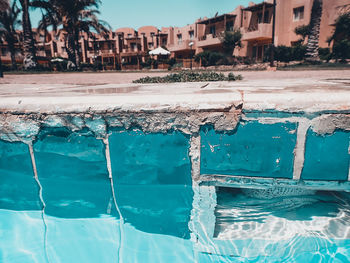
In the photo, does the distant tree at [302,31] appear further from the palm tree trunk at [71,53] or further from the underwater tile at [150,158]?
the underwater tile at [150,158]

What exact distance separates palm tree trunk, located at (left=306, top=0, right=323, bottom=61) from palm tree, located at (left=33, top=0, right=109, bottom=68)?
17097 millimetres

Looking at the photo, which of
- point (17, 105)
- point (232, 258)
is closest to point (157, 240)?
point (232, 258)

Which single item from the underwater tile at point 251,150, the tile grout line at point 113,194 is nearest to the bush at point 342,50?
the underwater tile at point 251,150

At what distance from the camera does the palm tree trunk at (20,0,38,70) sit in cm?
1540

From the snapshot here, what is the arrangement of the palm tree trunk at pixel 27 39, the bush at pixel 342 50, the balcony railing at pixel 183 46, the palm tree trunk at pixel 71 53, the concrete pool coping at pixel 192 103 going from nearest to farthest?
the concrete pool coping at pixel 192 103, the palm tree trunk at pixel 27 39, the bush at pixel 342 50, the palm tree trunk at pixel 71 53, the balcony railing at pixel 183 46

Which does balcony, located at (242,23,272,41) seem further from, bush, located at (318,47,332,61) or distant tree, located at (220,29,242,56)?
bush, located at (318,47,332,61)

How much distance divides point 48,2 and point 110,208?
2139 centimetres

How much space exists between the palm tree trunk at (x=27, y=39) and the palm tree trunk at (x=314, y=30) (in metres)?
17.3

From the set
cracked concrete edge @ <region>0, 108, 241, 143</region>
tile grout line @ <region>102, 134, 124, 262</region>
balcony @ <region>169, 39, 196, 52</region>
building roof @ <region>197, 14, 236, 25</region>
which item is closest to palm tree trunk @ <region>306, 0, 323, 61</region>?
building roof @ <region>197, 14, 236, 25</region>

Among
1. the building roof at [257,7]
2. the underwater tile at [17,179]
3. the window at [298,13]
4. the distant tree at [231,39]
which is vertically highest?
the building roof at [257,7]

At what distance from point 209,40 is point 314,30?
567 inches

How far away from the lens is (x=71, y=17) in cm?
2023

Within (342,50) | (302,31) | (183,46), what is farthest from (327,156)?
(183,46)

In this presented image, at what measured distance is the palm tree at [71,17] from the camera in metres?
19.0
